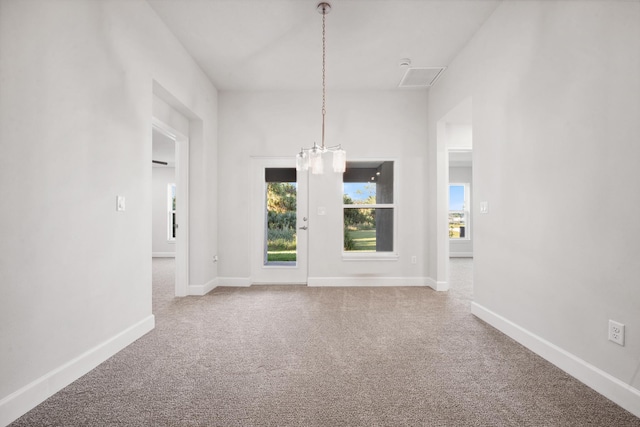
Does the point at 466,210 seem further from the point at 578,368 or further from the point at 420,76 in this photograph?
the point at 578,368

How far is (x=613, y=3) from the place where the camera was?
187 cm

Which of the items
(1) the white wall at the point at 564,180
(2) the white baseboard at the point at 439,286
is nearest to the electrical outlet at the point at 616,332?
(1) the white wall at the point at 564,180

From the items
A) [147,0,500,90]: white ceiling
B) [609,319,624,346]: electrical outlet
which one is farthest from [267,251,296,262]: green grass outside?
[609,319,624,346]: electrical outlet

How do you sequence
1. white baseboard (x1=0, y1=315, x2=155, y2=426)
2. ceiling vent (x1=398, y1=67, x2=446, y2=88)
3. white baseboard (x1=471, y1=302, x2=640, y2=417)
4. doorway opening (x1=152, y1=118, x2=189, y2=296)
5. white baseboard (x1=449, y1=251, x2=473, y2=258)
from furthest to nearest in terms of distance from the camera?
white baseboard (x1=449, y1=251, x2=473, y2=258) → doorway opening (x1=152, y1=118, x2=189, y2=296) → ceiling vent (x1=398, y1=67, x2=446, y2=88) → white baseboard (x1=471, y1=302, x2=640, y2=417) → white baseboard (x1=0, y1=315, x2=155, y2=426)

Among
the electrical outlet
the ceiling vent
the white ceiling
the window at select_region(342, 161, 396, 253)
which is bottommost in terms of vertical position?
the electrical outlet

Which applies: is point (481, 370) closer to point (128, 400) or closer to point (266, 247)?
point (128, 400)

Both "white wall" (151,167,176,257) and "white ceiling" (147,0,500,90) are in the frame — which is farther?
"white wall" (151,167,176,257)

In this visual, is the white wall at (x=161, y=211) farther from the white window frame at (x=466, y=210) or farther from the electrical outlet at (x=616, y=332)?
the electrical outlet at (x=616, y=332)

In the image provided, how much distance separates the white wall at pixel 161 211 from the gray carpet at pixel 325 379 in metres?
6.27

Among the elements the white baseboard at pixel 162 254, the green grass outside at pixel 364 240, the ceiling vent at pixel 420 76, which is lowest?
the white baseboard at pixel 162 254

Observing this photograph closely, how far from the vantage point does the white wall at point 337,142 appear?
4930 millimetres

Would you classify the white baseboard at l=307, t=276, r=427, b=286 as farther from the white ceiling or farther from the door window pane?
the white ceiling

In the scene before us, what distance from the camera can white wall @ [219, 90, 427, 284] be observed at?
4930mm

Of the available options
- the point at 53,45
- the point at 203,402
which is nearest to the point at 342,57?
the point at 53,45
